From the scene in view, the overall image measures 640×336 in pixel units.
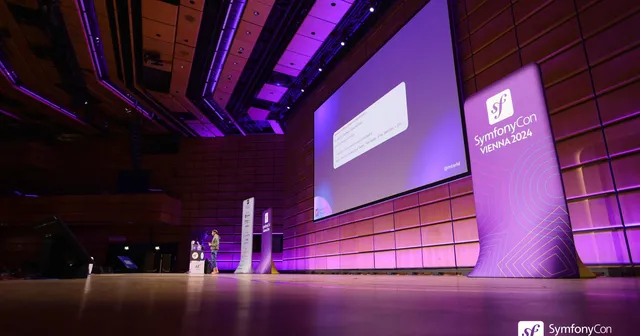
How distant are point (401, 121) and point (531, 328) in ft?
15.9

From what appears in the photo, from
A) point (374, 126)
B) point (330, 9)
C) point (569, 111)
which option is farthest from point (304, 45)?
point (569, 111)

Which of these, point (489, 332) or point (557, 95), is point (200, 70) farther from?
point (489, 332)

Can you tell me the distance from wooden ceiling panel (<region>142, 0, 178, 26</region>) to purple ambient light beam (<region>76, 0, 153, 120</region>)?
1.00 meters

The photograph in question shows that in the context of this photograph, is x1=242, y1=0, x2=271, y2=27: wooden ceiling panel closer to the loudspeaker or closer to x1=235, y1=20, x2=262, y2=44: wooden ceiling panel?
x1=235, y1=20, x2=262, y2=44: wooden ceiling panel

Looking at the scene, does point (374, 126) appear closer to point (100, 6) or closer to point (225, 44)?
point (225, 44)

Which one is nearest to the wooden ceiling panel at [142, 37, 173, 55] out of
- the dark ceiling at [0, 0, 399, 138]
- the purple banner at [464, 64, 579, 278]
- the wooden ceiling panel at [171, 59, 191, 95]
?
the dark ceiling at [0, 0, 399, 138]

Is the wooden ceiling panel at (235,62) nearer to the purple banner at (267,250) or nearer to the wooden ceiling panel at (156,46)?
the wooden ceiling panel at (156,46)

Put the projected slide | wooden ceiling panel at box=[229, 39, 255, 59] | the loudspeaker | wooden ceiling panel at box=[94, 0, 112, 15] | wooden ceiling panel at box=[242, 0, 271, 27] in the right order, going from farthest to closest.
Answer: wooden ceiling panel at box=[229, 39, 255, 59], wooden ceiling panel at box=[242, 0, 271, 27], wooden ceiling panel at box=[94, 0, 112, 15], the projected slide, the loudspeaker

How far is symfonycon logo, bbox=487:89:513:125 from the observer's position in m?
2.39

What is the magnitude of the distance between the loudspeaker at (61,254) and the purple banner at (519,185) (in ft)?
11.5

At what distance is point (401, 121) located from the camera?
512 centimetres

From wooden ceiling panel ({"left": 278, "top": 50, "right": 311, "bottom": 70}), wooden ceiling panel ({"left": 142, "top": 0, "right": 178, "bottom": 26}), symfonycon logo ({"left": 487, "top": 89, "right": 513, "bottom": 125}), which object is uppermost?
wooden ceiling panel ({"left": 278, "top": 50, "right": 311, "bottom": 70})

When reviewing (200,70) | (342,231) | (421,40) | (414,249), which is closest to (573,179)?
(414,249)

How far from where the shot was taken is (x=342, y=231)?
688cm
